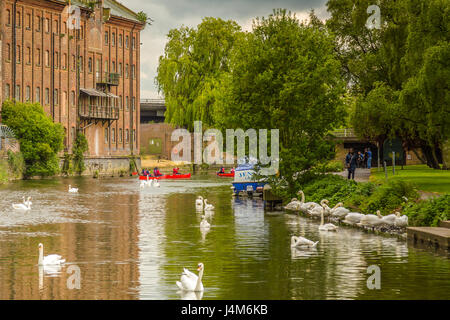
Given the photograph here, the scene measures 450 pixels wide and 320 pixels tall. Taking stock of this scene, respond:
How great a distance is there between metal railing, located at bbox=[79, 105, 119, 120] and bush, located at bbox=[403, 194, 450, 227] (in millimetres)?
66456

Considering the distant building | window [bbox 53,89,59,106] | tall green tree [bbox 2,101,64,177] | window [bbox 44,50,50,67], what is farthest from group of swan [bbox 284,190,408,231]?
the distant building

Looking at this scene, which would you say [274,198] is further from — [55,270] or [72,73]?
[72,73]

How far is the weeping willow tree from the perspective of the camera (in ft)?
278

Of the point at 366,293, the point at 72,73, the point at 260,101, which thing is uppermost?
the point at 72,73

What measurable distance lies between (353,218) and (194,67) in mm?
60820

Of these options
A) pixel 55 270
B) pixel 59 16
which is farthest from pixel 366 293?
pixel 59 16

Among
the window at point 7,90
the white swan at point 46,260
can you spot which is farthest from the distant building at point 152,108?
the white swan at point 46,260

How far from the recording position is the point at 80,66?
284 feet

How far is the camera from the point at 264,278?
1595cm

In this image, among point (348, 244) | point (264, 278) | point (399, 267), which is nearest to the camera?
point (264, 278)

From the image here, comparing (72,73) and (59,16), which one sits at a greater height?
(59,16)

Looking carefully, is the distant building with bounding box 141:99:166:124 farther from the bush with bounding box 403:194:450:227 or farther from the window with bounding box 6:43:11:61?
the bush with bounding box 403:194:450:227

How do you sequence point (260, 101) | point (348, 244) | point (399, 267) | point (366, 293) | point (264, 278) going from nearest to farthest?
point (366, 293)
point (264, 278)
point (399, 267)
point (348, 244)
point (260, 101)

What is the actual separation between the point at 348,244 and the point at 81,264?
7.47 metres
